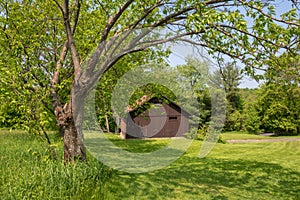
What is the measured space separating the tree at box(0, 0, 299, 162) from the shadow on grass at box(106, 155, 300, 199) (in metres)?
1.81

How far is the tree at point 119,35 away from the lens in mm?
5074

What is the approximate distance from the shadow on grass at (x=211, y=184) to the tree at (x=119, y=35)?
1813 mm

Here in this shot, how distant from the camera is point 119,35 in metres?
6.96

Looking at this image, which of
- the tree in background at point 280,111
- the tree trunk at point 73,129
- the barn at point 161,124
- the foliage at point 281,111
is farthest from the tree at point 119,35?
the foliage at point 281,111

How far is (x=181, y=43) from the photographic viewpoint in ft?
25.9

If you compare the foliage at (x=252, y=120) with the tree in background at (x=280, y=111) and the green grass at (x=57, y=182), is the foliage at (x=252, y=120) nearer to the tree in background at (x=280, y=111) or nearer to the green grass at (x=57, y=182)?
the tree in background at (x=280, y=111)

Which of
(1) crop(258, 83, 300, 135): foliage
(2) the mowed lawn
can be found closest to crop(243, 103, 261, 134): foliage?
(1) crop(258, 83, 300, 135): foliage

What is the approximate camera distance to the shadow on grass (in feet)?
19.9

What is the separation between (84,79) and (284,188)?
627 centimetres

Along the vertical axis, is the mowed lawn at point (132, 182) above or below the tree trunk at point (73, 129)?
below

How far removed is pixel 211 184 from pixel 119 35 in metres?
5.03

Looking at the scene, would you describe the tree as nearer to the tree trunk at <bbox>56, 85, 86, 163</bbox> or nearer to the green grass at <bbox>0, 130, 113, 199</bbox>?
the tree trunk at <bbox>56, 85, 86, 163</bbox>

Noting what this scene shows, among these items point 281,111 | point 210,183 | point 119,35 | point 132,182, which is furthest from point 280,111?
point 119,35

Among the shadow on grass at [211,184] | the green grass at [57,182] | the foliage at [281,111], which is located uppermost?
the foliage at [281,111]
